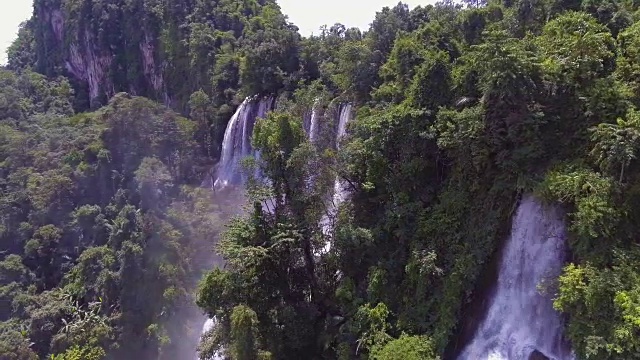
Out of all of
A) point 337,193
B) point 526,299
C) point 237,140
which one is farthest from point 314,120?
point 526,299

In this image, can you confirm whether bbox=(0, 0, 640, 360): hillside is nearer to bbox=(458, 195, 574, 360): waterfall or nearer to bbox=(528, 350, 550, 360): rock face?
bbox=(528, 350, 550, 360): rock face

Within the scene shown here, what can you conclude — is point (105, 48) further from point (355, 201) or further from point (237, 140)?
point (355, 201)

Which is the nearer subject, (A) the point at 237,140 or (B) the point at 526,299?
(B) the point at 526,299

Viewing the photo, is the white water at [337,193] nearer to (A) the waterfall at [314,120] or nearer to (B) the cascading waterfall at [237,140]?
(A) the waterfall at [314,120]

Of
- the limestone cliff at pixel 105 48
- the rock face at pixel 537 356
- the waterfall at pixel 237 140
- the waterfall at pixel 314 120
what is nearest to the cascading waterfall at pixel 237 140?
the waterfall at pixel 237 140

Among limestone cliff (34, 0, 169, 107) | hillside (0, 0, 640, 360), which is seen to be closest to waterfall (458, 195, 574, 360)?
hillside (0, 0, 640, 360)

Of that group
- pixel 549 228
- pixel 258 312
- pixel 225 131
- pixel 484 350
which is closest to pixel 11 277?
pixel 225 131
